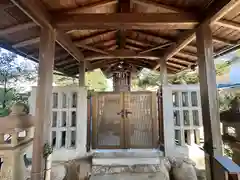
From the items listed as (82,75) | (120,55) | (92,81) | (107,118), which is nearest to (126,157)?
A: (107,118)

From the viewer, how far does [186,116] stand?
13.9 ft

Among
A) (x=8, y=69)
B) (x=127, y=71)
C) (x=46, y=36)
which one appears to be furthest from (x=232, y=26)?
(x=8, y=69)

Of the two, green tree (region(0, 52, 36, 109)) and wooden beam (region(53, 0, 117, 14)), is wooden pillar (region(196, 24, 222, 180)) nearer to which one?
wooden beam (region(53, 0, 117, 14))

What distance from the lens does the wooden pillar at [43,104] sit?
2.23 meters

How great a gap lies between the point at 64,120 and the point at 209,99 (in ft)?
10.6

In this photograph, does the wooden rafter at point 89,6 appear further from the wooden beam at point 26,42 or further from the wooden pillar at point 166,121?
the wooden pillar at point 166,121

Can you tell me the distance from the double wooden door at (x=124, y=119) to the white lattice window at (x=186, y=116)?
21.5 inches

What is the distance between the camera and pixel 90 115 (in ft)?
14.9

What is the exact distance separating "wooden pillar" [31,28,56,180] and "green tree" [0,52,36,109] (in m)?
3.40

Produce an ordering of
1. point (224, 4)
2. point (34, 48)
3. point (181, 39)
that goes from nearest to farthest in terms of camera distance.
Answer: point (224, 4)
point (181, 39)
point (34, 48)

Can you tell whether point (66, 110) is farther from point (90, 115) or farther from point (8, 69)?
point (8, 69)

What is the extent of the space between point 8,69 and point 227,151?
6.91 meters

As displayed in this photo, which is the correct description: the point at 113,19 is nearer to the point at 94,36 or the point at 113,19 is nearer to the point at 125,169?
the point at 94,36

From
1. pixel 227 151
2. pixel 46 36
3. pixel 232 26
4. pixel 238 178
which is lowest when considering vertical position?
pixel 227 151
